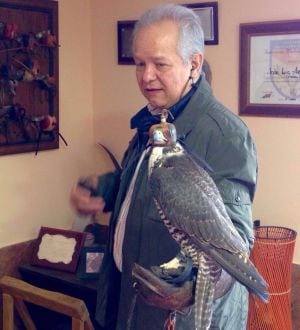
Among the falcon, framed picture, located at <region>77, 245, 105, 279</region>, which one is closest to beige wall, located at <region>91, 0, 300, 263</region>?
framed picture, located at <region>77, 245, 105, 279</region>

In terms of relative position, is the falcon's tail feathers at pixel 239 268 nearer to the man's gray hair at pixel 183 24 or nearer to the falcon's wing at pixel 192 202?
the falcon's wing at pixel 192 202

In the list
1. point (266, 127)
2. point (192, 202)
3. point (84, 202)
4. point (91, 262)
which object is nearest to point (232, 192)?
point (192, 202)

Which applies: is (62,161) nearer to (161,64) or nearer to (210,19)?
(210,19)

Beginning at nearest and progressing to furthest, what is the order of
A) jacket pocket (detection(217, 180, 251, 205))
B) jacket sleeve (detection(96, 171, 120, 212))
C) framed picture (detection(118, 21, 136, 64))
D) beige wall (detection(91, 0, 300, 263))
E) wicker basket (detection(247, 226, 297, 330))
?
1. jacket pocket (detection(217, 180, 251, 205))
2. jacket sleeve (detection(96, 171, 120, 212))
3. wicker basket (detection(247, 226, 297, 330))
4. beige wall (detection(91, 0, 300, 263))
5. framed picture (detection(118, 21, 136, 64))

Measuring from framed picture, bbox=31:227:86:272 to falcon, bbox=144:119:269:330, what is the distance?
133 centimetres

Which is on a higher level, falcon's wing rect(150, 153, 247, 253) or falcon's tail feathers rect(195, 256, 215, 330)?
falcon's wing rect(150, 153, 247, 253)

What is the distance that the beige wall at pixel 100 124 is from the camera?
222 cm

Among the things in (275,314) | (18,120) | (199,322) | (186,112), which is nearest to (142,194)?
(186,112)

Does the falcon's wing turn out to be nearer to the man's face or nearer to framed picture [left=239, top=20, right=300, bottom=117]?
the man's face

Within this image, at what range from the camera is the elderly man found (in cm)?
123

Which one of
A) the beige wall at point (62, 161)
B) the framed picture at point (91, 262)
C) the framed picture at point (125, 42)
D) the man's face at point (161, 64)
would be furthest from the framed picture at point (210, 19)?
the man's face at point (161, 64)

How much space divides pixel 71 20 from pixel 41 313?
130 centimetres

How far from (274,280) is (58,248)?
908 millimetres

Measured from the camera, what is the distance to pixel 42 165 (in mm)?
2557
